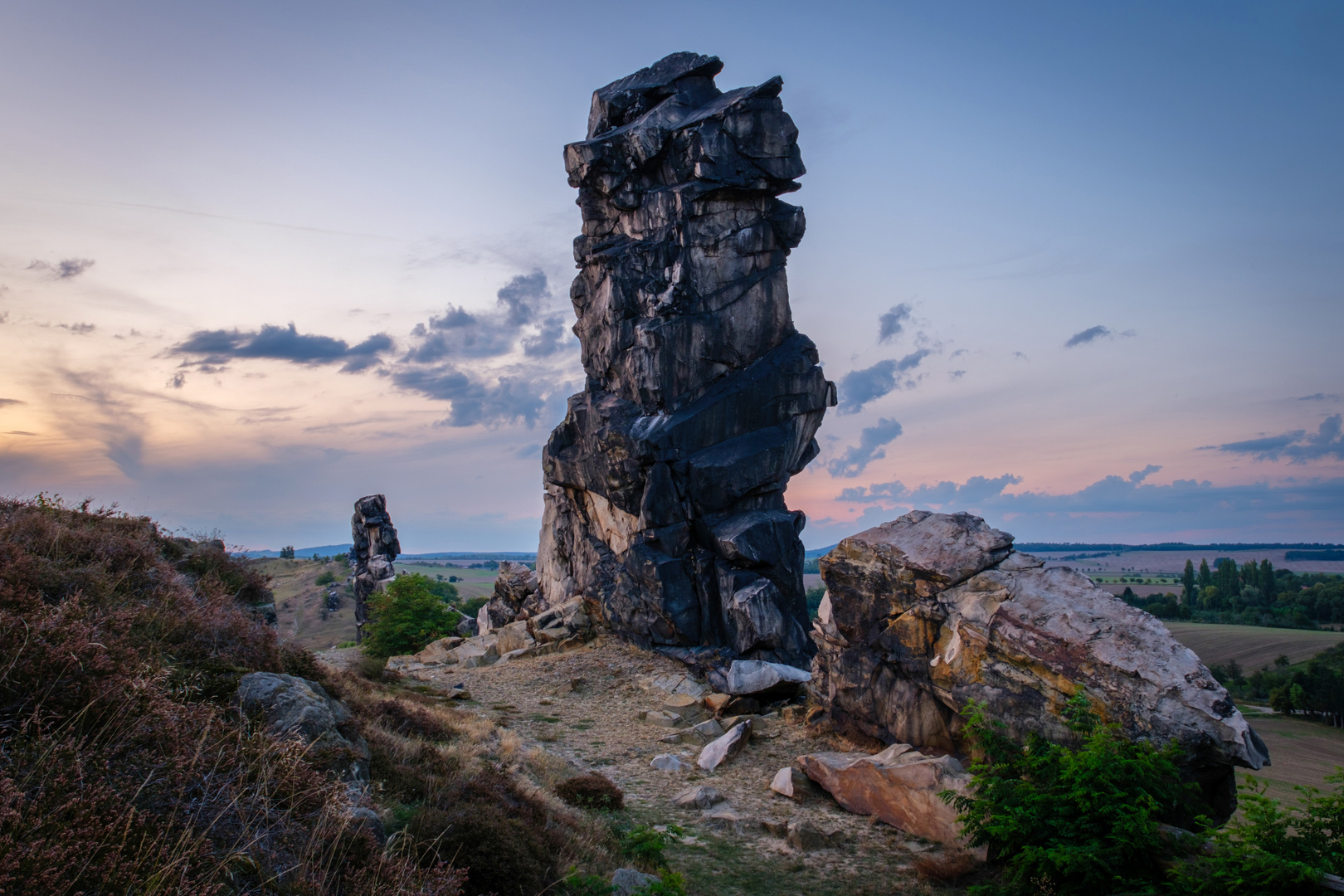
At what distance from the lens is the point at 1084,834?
9.12 meters

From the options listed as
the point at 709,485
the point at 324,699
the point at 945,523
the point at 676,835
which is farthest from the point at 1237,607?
the point at 324,699

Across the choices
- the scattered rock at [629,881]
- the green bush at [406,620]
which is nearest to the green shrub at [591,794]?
the scattered rock at [629,881]

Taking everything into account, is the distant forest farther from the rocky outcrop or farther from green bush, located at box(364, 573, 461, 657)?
green bush, located at box(364, 573, 461, 657)

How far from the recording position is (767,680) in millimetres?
21062

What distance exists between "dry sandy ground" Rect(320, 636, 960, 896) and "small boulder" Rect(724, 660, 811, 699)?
6.57 feet

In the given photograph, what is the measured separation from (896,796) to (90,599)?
1239cm

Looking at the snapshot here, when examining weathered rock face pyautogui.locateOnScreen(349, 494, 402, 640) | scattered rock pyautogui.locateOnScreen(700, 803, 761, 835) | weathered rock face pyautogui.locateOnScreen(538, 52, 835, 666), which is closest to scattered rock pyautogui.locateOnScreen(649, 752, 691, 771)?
scattered rock pyautogui.locateOnScreen(700, 803, 761, 835)

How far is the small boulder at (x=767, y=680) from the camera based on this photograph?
68.8ft

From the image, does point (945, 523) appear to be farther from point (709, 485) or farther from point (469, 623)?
point (469, 623)

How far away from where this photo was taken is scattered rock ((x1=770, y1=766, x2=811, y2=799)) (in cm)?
1401

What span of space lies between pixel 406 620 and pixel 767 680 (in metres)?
26.4

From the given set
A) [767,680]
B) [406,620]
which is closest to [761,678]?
[767,680]

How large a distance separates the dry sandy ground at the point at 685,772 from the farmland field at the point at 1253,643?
50.0m

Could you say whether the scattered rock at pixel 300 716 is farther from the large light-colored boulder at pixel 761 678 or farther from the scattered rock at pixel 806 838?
the large light-colored boulder at pixel 761 678
